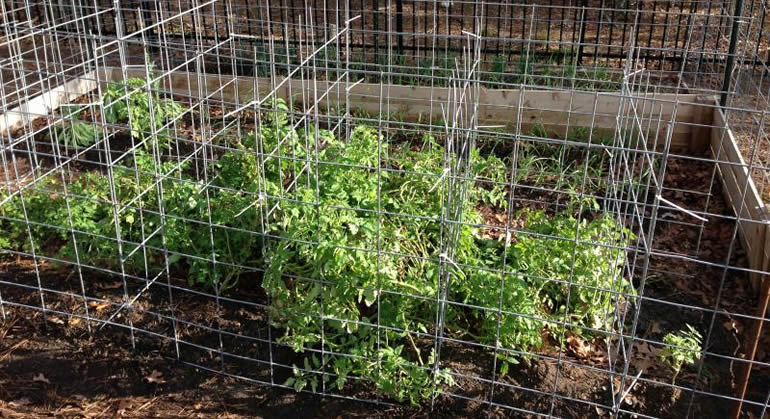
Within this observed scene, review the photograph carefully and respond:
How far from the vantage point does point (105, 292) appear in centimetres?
518

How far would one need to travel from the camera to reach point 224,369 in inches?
182

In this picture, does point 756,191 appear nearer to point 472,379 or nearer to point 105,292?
point 472,379

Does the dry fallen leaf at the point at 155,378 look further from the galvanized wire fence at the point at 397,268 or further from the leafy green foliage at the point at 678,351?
the leafy green foliage at the point at 678,351

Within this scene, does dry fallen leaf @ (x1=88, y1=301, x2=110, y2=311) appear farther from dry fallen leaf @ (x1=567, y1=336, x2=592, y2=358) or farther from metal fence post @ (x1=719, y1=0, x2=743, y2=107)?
metal fence post @ (x1=719, y1=0, x2=743, y2=107)

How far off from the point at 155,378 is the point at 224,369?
1.32 ft

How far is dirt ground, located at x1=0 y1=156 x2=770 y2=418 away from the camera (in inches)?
170

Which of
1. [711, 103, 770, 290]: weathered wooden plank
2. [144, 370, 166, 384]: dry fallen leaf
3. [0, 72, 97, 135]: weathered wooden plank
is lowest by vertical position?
[144, 370, 166, 384]: dry fallen leaf

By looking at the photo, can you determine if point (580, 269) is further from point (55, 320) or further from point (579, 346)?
point (55, 320)

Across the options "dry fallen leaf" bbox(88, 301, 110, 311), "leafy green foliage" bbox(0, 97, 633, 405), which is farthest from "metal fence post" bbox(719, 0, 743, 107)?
"dry fallen leaf" bbox(88, 301, 110, 311)

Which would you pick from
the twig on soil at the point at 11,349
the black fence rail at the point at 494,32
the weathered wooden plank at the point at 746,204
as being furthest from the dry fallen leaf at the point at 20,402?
the weathered wooden plank at the point at 746,204

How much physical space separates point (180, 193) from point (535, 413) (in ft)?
8.64

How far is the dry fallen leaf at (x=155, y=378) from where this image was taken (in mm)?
4574

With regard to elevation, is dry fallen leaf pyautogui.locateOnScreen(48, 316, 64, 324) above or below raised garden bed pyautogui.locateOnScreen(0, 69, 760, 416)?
below

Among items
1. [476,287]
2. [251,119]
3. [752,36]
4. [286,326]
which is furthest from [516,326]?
[752,36]
